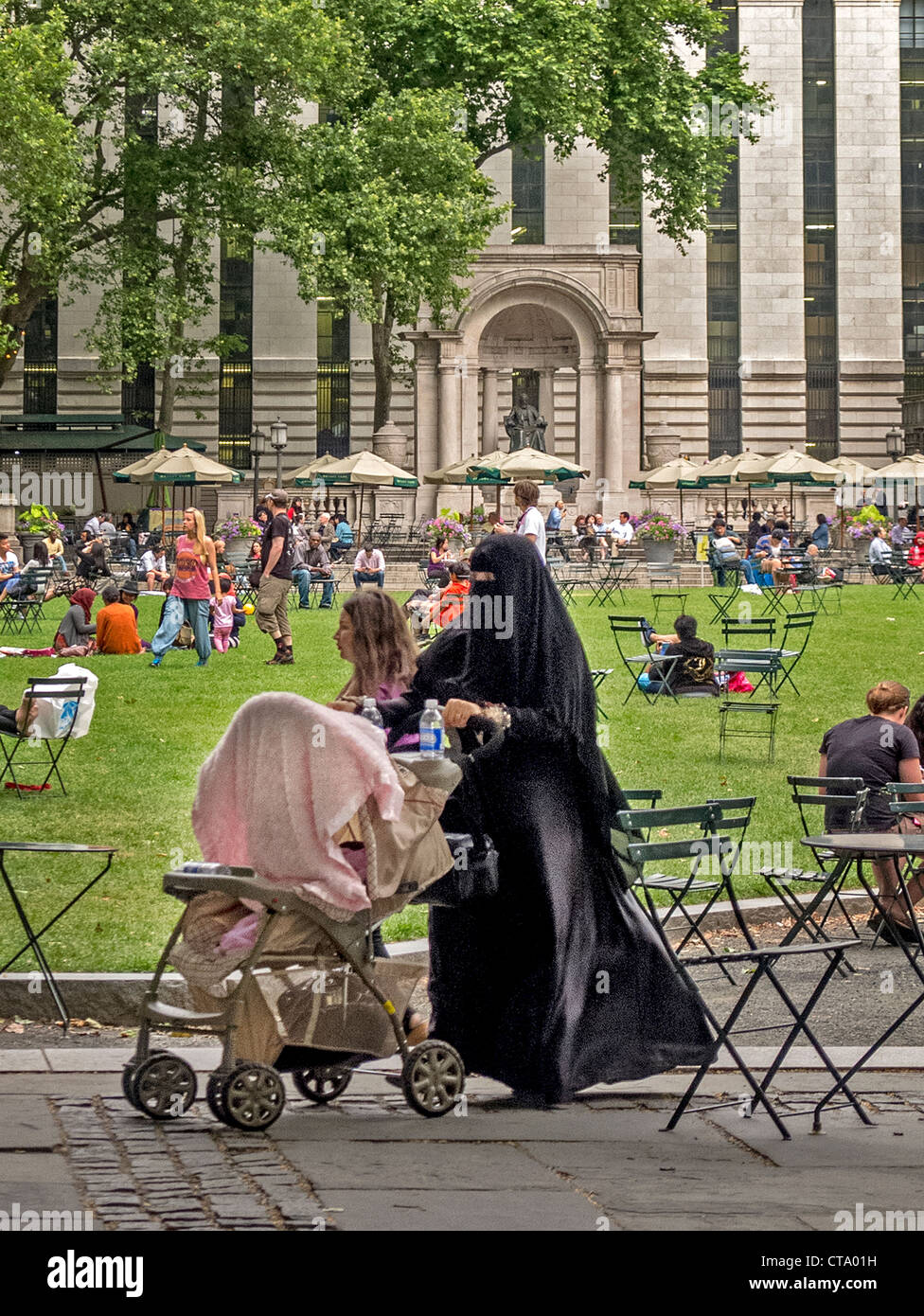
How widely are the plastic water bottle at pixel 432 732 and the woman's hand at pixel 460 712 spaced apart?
6cm

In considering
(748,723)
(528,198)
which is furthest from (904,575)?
(528,198)

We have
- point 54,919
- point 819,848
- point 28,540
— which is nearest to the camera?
point 54,919

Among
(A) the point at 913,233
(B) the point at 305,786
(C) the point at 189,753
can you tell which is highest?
(A) the point at 913,233

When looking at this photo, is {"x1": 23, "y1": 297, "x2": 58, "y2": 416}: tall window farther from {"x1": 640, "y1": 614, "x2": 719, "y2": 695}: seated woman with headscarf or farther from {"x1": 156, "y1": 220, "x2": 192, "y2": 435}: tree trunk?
{"x1": 640, "y1": 614, "x2": 719, "y2": 695}: seated woman with headscarf

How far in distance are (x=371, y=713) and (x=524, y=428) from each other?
40.1 metres

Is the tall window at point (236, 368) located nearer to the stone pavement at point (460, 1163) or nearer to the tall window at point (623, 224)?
the tall window at point (623, 224)

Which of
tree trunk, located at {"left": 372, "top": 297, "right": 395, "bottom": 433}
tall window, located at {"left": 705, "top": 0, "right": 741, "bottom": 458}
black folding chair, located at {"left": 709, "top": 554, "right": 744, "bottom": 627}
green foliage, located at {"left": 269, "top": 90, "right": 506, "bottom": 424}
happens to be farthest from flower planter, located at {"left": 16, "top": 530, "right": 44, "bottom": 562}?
tall window, located at {"left": 705, "top": 0, "right": 741, "bottom": 458}

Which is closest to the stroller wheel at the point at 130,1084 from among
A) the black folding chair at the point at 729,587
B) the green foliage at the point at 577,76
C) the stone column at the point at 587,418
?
the black folding chair at the point at 729,587

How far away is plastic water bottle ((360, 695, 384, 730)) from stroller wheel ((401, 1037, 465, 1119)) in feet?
3.96

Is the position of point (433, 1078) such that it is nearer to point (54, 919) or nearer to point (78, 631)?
point (54, 919)

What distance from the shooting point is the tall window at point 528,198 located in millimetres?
54375

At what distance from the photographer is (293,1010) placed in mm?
6586

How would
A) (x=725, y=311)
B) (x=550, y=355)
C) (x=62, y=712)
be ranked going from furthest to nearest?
(x=725, y=311)
(x=550, y=355)
(x=62, y=712)
